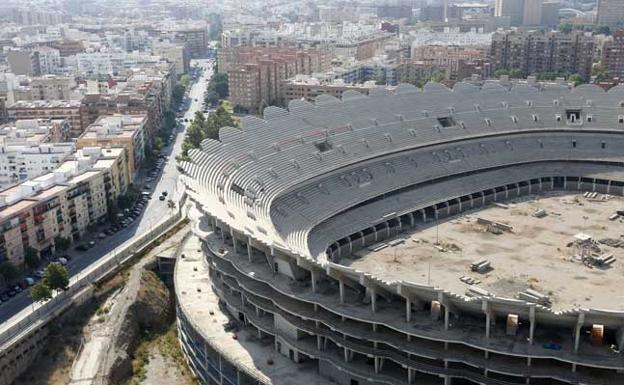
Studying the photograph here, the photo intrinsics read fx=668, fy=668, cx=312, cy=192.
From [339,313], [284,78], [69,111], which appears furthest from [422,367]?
[284,78]

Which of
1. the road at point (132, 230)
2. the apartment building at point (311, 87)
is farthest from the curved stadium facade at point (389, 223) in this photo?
the apartment building at point (311, 87)

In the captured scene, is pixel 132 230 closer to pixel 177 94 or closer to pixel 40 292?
pixel 40 292

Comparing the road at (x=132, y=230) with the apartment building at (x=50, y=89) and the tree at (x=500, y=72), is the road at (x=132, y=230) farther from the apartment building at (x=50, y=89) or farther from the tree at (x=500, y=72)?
the tree at (x=500, y=72)

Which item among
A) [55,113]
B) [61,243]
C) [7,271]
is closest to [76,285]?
[7,271]

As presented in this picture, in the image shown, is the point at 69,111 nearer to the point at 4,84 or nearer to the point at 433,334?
the point at 4,84

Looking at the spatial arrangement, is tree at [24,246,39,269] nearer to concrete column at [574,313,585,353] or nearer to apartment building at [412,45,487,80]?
concrete column at [574,313,585,353]

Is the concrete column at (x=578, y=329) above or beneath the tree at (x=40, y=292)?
above

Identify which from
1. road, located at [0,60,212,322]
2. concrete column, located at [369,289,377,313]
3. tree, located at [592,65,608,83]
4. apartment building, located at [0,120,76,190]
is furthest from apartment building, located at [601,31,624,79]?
concrete column, located at [369,289,377,313]
